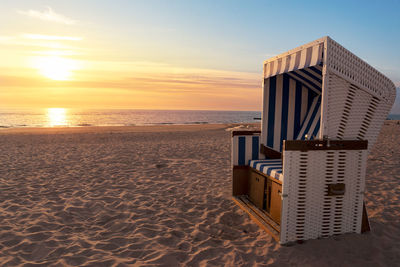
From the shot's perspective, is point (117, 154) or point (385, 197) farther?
point (117, 154)

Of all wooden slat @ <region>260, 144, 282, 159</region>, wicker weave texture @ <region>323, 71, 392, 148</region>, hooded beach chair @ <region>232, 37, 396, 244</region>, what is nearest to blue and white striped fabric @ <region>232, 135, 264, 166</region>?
wooden slat @ <region>260, 144, 282, 159</region>

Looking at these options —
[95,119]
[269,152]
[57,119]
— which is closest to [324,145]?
[269,152]

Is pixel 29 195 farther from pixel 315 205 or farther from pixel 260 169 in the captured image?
pixel 315 205

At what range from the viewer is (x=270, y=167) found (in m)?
4.04

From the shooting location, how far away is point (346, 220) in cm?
349

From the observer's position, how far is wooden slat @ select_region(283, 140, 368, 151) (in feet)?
10.1

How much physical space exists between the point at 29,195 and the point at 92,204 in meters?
1.44

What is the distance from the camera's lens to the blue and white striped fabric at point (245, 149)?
15.9 ft

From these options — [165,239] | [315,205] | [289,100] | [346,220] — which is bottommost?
[165,239]

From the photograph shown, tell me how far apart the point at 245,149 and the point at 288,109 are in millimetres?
1101

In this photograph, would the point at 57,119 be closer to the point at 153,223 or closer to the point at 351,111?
the point at 153,223

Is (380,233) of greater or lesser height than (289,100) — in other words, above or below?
below

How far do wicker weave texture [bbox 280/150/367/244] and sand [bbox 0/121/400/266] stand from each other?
0.18 metres

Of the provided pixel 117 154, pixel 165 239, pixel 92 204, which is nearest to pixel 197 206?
pixel 165 239
